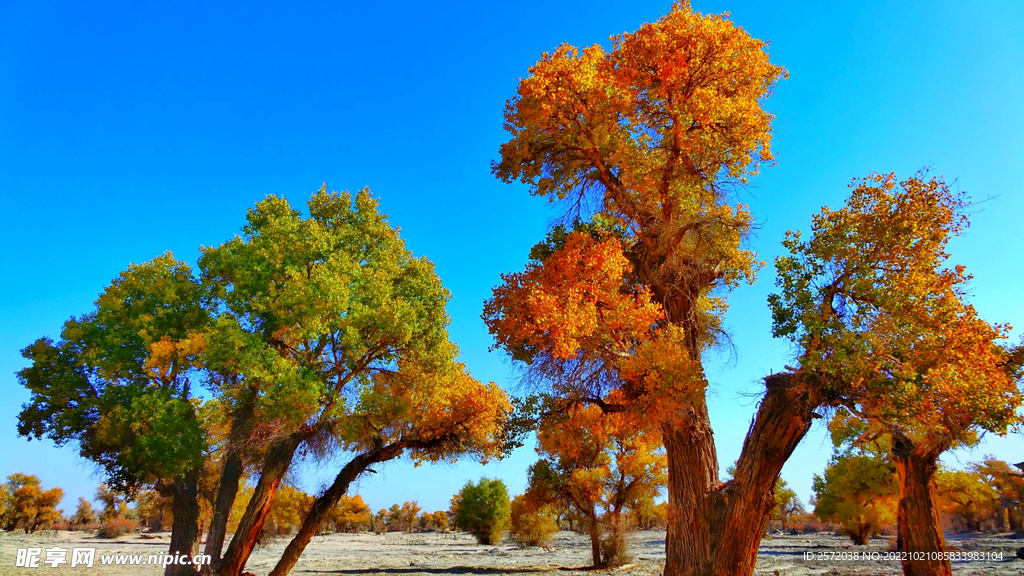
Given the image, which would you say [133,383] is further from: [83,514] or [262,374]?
[83,514]

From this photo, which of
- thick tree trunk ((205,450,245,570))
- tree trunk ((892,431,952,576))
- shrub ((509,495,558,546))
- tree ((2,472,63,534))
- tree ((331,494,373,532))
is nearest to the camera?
tree trunk ((892,431,952,576))

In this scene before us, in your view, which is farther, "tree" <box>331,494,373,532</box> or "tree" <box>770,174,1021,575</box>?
"tree" <box>331,494,373,532</box>

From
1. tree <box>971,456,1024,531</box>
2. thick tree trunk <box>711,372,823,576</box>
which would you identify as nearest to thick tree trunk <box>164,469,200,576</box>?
thick tree trunk <box>711,372,823,576</box>

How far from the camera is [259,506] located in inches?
553

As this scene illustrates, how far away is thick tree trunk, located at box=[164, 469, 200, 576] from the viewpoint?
15297 millimetres

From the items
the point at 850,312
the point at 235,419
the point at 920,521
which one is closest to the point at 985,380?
the point at 850,312

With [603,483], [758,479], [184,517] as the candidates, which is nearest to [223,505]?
[184,517]

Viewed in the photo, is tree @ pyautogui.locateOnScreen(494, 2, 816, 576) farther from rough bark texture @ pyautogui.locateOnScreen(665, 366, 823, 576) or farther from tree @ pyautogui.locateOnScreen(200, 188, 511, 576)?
tree @ pyautogui.locateOnScreen(200, 188, 511, 576)

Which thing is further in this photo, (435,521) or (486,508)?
(435,521)

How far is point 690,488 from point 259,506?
1145cm

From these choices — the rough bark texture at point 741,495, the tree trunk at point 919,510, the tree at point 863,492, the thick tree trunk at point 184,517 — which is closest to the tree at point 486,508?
the tree at point 863,492

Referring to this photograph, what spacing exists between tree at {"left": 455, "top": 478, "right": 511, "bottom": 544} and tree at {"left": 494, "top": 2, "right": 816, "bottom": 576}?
39.0 metres

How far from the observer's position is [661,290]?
11.3m

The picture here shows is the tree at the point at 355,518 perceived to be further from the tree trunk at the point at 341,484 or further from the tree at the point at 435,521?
the tree trunk at the point at 341,484
